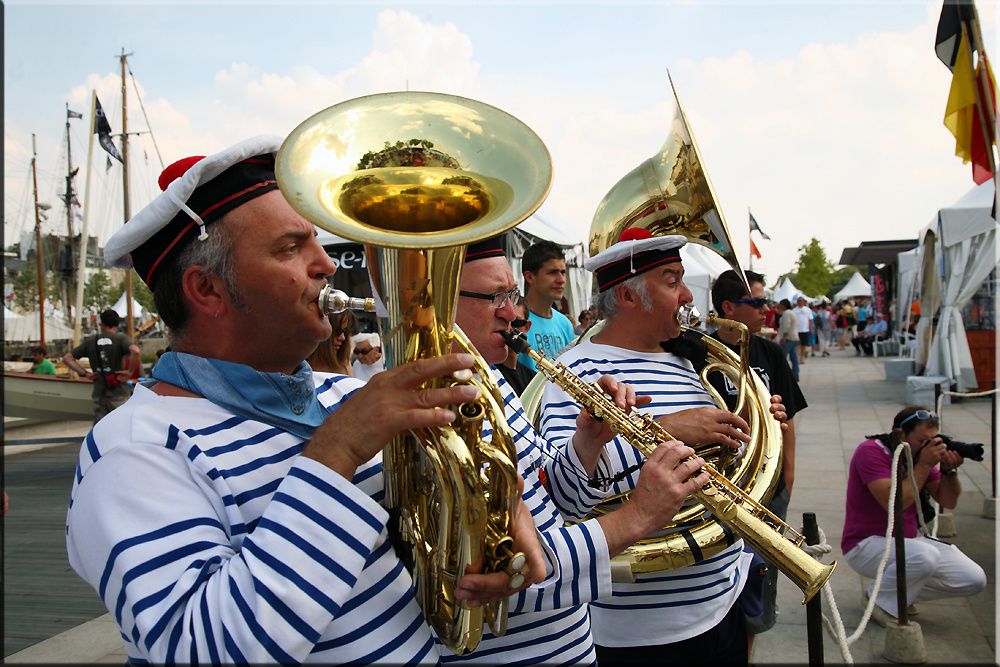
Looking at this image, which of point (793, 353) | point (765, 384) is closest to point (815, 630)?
point (765, 384)

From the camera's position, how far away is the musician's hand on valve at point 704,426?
2.32 m

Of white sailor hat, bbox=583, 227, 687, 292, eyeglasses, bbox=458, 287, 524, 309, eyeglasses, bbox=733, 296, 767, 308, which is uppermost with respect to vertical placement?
white sailor hat, bbox=583, 227, 687, 292

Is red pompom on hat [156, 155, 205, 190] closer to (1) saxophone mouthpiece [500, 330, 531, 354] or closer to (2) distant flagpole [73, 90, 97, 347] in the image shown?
(1) saxophone mouthpiece [500, 330, 531, 354]

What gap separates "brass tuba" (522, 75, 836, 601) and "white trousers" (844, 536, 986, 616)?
88.6 inches

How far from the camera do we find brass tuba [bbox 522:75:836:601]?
→ 1926 millimetres

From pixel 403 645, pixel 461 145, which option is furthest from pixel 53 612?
pixel 461 145

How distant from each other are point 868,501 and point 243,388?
436cm

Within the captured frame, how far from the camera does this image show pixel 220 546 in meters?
1.06

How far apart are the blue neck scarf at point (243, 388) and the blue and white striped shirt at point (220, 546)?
0.17 feet

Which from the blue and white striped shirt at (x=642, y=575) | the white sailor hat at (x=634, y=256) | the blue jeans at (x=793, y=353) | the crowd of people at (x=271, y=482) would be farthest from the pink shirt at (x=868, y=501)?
the blue jeans at (x=793, y=353)

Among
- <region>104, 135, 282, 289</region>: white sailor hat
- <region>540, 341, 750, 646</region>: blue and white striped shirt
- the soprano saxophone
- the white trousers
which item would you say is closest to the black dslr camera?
the white trousers

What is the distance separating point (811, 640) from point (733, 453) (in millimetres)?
656

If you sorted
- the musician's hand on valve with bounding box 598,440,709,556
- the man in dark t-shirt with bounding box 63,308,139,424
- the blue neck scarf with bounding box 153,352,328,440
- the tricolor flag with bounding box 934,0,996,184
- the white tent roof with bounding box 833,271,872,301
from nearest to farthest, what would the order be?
the blue neck scarf with bounding box 153,352,328,440 < the musician's hand on valve with bounding box 598,440,709,556 < the tricolor flag with bounding box 934,0,996,184 < the man in dark t-shirt with bounding box 63,308,139,424 < the white tent roof with bounding box 833,271,872,301

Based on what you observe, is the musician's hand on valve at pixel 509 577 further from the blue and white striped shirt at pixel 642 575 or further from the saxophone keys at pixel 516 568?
the blue and white striped shirt at pixel 642 575
